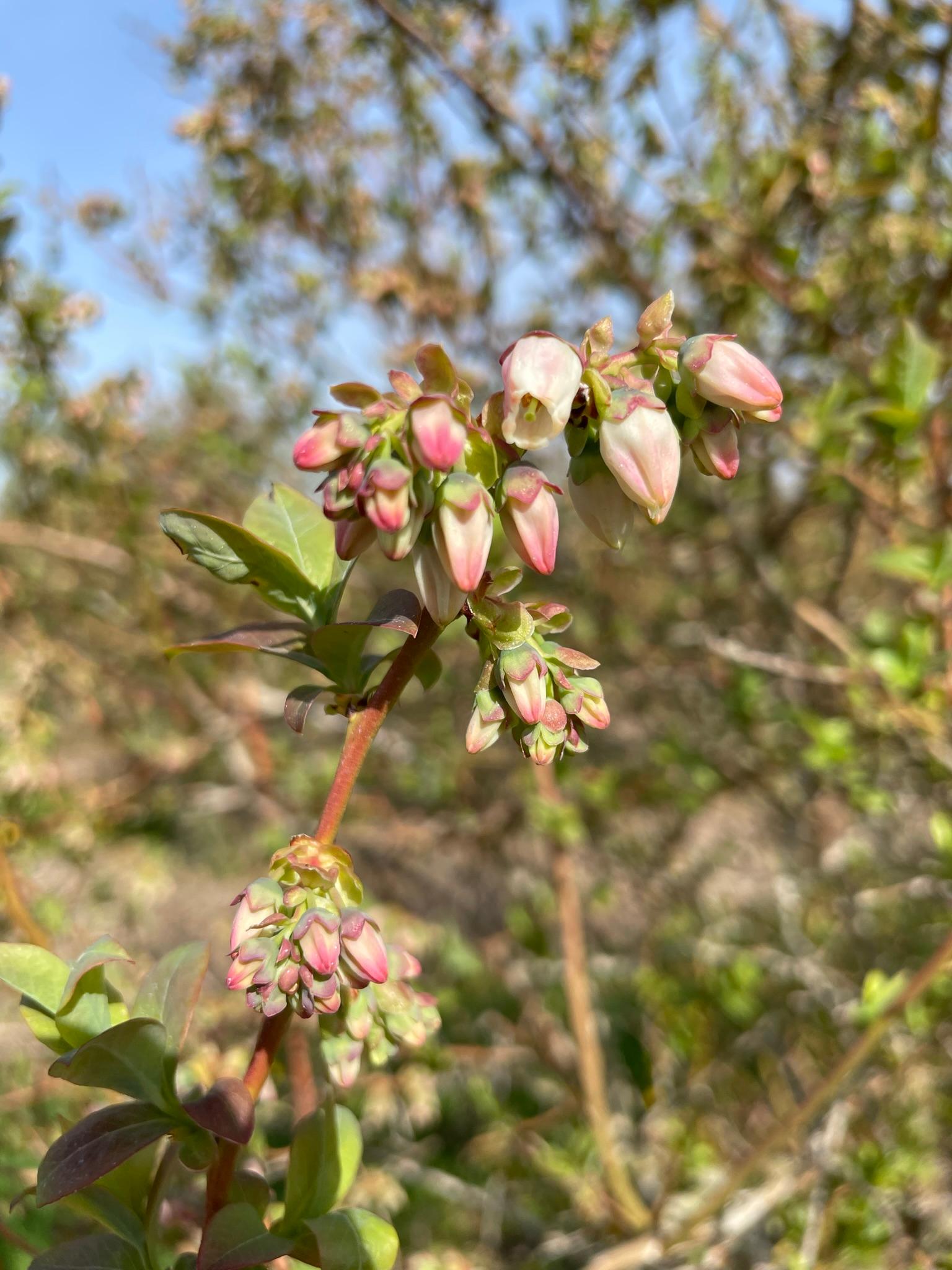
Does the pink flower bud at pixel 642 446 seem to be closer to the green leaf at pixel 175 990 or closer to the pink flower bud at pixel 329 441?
the pink flower bud at pixel 329 441

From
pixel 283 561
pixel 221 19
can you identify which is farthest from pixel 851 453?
pixel 221 19

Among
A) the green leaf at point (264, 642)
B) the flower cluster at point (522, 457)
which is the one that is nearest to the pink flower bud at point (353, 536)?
the flower cluster at point (522, 457)

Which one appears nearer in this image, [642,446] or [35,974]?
[642,446]

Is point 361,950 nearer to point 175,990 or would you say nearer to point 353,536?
point 175,990

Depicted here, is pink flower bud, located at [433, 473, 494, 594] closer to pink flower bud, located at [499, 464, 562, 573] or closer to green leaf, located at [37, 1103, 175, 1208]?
pink flower bud, located at [499, 464, 562, 573]

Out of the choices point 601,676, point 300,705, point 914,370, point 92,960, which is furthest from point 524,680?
point 601,676

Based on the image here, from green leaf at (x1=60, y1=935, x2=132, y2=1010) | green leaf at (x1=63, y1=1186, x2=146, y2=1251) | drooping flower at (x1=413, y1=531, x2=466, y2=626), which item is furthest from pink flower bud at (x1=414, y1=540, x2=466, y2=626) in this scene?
green leaf at (x1=63, y1=1186, x2=146, y2=1251)

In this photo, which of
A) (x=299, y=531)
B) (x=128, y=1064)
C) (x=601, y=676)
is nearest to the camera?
(x=128, y=1064)
